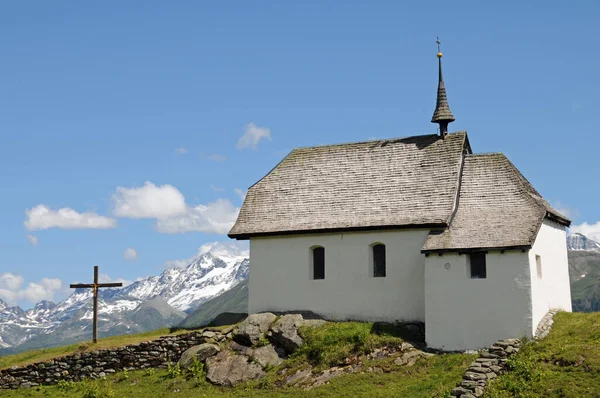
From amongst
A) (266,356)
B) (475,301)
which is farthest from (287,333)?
(475,301)

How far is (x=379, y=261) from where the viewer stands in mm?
39438

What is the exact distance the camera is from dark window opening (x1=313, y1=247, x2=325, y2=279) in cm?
4075

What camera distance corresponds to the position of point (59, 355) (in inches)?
1566

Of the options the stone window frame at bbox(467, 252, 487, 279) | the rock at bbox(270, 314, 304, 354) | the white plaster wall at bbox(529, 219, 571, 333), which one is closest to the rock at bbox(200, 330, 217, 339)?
the rock at bbox(270, 314, 304, 354)

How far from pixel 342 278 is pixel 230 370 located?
322 inches

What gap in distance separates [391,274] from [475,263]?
5.02 m

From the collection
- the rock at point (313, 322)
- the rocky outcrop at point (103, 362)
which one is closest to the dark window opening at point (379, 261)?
the rock at point (313, 322)

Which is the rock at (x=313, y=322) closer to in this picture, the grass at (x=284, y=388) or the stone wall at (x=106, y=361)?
the grass at (x=284, y=388)

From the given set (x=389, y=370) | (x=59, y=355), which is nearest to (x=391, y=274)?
(x=389, y=370)

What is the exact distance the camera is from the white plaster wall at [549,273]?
34.3 m

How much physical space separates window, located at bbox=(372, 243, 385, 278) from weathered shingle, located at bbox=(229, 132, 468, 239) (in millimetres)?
1482

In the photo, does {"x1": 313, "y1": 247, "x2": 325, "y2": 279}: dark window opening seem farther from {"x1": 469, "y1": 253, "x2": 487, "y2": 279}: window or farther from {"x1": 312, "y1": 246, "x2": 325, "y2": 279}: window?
{"x1": 469, "y1": 253, "x2": 487, "y2": 279}: window

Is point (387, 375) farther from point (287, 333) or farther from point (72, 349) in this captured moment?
point (72, 349)

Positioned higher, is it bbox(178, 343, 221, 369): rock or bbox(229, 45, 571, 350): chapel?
bbox(229, 45, 571, 350): chapel
